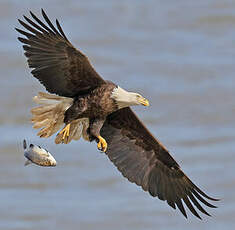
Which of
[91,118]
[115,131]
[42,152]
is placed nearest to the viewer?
[42,152]

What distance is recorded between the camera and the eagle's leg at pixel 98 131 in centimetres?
844

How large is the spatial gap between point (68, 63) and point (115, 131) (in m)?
1.33

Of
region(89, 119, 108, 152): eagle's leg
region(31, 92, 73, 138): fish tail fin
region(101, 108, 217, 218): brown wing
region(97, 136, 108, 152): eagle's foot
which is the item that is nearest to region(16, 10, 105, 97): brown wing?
region(31, 92, 73, 138): fish tail fin

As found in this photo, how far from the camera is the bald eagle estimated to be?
26.0 feet

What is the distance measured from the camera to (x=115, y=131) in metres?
9.06

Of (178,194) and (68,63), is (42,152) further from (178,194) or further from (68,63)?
(178,194)

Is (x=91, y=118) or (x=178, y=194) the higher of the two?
(x=91, y=118)

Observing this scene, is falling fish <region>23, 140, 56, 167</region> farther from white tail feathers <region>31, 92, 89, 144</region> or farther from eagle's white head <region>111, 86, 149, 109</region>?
eagle's white head <region>111, 86, 149, 109</region>

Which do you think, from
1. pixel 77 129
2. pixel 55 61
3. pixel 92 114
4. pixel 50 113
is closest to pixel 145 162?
pixel 77 129

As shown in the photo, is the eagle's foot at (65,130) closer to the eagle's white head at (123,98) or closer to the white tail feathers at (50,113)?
the white tail feathers at (50,113)

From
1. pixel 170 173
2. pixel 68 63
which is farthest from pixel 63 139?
pixel 170 173

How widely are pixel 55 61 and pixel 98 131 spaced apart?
3.12ft

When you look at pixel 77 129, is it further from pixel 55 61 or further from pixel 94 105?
pixel 55 61

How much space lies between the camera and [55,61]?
26.2 feet
